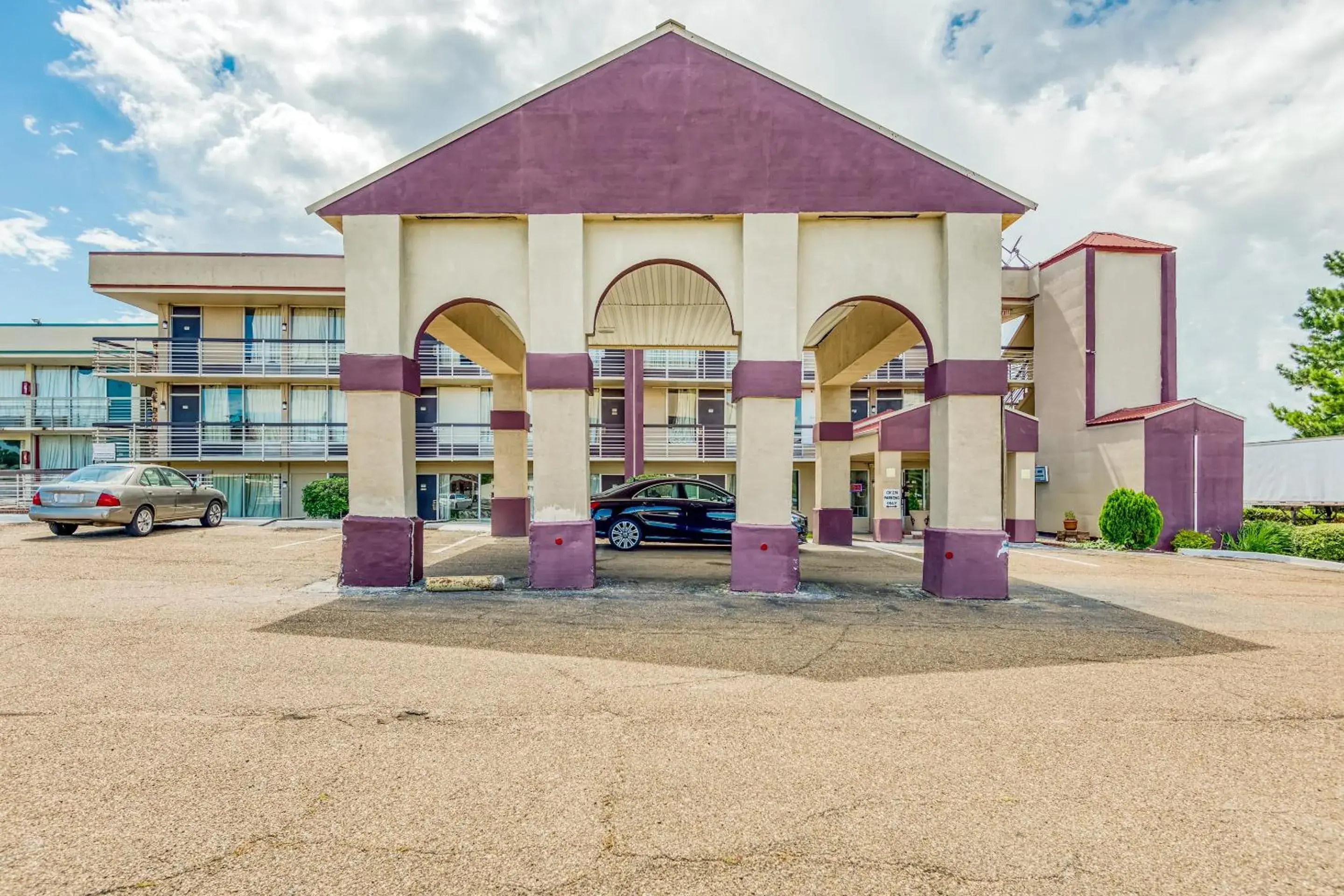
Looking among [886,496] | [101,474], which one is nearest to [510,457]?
[101,474]

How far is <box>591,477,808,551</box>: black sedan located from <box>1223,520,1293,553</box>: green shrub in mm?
11323

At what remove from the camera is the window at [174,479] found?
15.5 meters

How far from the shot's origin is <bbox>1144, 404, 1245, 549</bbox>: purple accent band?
17328 mm

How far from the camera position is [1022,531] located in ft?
63.1

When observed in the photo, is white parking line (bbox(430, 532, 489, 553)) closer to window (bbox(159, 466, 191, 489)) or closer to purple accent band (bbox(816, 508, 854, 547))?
window (bbox(159, 466, 191, 489))

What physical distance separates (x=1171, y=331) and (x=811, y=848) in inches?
920

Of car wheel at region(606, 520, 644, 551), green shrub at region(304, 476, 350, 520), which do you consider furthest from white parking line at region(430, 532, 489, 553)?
green shrub at region(304, 476, 350, 520)

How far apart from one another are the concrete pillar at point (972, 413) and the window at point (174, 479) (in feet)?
54.0

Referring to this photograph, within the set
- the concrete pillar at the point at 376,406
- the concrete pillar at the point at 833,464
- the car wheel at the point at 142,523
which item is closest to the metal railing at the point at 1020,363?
the concrete pillar at the point at 833,464

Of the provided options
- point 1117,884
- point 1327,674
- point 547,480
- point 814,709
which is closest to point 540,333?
point 547,480

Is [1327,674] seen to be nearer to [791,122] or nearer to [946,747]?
[946,747]

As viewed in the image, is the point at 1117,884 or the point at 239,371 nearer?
the point at 1117,884

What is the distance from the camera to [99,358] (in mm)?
26594

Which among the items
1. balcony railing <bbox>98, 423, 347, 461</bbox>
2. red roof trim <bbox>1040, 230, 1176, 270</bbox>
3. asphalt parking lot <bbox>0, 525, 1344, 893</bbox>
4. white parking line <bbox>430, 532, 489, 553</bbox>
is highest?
red roof trim <bbox>1040, 230, 1176, 270</bbox>
